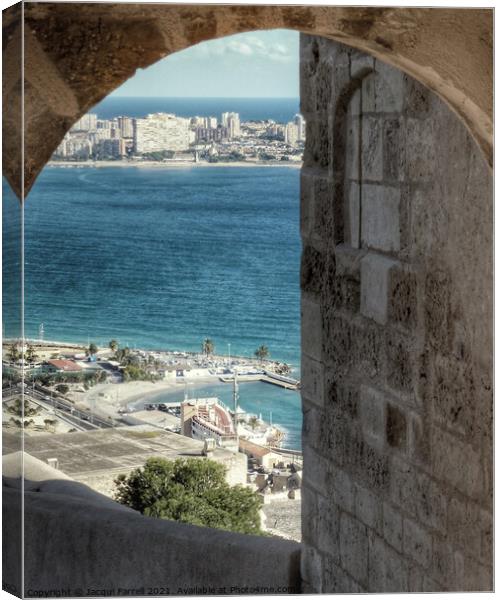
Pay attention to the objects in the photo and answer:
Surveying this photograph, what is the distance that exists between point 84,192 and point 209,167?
41 centimetres

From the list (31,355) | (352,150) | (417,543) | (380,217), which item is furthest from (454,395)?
(31,355)

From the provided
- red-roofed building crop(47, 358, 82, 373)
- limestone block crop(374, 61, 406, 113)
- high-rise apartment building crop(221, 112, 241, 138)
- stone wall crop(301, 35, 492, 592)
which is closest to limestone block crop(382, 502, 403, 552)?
stone wall crop(301, 35, 492, 592)

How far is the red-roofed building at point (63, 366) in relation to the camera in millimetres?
3588

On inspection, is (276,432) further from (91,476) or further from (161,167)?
(161,167)

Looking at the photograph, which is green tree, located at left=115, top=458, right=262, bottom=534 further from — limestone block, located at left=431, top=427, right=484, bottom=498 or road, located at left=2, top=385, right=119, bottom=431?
limestone block, located at left=431, top=427, right=484, bottom=498

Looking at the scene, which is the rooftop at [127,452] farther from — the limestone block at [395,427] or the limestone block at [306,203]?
the limestone block at [306,203]

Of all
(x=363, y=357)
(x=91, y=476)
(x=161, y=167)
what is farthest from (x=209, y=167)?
(x=91, y=476)

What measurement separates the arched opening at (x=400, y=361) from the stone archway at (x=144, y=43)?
2cm

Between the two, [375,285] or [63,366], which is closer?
[375,285]

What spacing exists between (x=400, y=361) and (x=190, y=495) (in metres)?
1.00

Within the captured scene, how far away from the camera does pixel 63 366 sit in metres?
3.66

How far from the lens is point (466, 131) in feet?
9.82

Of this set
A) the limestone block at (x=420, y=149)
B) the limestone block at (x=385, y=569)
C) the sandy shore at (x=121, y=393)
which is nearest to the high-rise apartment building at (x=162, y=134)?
the sandy shore at (x=121, y=393)

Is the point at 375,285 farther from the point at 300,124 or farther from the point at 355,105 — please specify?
the point at 300,124
